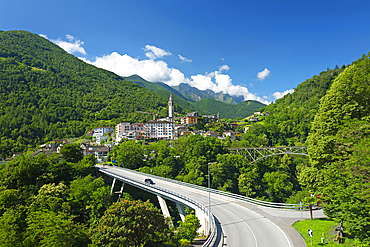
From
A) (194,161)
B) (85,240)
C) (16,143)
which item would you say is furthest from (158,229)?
(16,143)

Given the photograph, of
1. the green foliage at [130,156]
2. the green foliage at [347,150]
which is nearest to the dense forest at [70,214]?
the green foliage at [130,156]

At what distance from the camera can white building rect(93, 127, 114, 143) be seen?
129 metres

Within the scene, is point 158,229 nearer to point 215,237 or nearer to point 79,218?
point 215,237

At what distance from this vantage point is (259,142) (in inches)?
3794

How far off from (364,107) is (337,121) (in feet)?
8.90

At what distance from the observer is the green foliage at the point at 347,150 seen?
46.5ft

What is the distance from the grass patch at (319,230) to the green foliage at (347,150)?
1.27 m

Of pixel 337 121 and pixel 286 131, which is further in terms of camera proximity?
pixel 286 131

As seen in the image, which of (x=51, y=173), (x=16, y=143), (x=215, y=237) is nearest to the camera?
(x=215, y=237)

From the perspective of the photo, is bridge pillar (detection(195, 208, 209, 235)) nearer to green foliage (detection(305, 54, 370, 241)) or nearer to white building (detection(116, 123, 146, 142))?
green foliage (detection(305, 54, 370, 241))

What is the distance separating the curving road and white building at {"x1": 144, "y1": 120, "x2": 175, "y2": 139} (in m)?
95.2

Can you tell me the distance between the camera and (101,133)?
13388 centimetres

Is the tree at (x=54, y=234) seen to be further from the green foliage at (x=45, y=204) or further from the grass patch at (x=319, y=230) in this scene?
the grass patch at (x=319, y=230)

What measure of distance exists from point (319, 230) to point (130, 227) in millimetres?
17631
